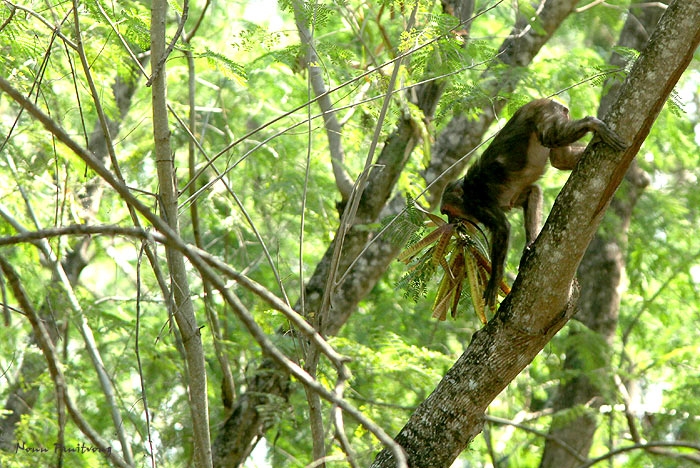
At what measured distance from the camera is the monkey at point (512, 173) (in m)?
5.02

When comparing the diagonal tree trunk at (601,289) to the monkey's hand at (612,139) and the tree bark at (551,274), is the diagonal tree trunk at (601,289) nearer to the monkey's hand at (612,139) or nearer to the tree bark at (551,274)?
the tree bark at (551,274)

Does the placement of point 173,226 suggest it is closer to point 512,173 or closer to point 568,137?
point 568,137

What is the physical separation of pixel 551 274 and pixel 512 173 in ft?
6.47

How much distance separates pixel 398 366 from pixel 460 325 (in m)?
3.54

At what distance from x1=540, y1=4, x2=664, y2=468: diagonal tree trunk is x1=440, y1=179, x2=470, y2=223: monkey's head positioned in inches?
175

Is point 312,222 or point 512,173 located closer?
point 512,173

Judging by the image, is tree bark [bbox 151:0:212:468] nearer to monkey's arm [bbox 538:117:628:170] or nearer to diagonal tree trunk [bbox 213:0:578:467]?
monkey's arm [bbox 538:117:628:170]

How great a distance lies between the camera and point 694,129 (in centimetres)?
1079

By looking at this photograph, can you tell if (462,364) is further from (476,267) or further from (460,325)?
(460,325)

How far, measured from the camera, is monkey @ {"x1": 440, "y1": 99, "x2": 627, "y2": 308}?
502 centimetres

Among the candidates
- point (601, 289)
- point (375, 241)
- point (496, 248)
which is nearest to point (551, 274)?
point (496, 248)

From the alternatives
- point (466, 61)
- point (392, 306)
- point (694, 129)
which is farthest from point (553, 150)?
point (694, 129)

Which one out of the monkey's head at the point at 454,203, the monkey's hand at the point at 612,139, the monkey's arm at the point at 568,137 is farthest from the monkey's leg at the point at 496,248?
the monkey's hand at the point at 612,139

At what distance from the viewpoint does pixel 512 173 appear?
5488 millimetres
